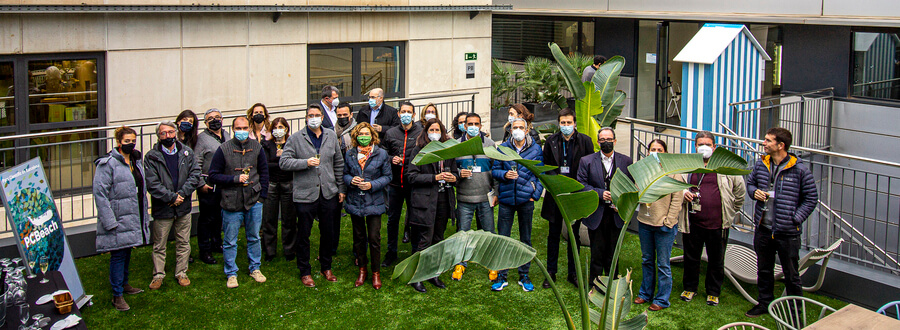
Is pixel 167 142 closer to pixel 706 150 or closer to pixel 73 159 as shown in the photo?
pixel 73 159

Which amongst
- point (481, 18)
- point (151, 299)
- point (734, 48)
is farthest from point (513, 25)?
point (151, 299)

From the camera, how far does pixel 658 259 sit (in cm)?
826

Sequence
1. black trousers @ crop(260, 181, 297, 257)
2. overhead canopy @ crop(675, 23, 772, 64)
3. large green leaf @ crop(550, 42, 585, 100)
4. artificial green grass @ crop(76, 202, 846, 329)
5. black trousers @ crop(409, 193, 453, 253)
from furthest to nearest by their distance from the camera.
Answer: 1. overhead canopy @ crop(675, 23, 772, 64)
2. large green leaf @ crop(550, 42, 585, 100)
3. black trousers @ crop(260, 181, 297, 257)
4. black trousers @ crop(409, 193, 453, 253)
5. artificial green grass @ crop(76, 202, 846, 329)

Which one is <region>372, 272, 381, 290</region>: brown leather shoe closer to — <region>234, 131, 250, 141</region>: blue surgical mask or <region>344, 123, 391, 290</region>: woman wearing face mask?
<region>344, 123, 391, 290</region>: woman wearing face mask

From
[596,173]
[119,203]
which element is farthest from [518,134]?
[119,203]

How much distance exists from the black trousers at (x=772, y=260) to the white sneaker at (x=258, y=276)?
5247mm

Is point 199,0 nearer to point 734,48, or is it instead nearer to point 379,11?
point 379,11

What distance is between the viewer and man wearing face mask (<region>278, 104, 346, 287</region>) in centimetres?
862

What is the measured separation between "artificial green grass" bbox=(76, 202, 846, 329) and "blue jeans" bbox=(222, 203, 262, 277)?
25 centimetres

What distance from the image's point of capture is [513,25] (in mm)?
23547

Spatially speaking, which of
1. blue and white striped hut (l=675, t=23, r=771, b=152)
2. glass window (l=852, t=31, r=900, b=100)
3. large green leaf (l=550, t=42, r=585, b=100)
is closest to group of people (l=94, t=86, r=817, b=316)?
large green leaf (l=550, t=42, r=585, b=100)

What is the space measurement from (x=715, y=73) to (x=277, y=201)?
6420mm

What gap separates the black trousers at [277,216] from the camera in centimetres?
935

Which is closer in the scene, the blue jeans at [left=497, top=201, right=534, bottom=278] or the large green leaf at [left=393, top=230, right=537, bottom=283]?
the large green leaf at [left=393, top=230, right=537, bottom=283]
